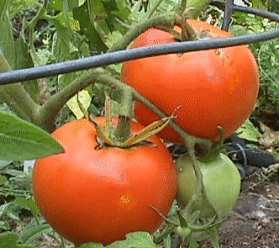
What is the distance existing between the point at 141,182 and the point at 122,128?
4cm

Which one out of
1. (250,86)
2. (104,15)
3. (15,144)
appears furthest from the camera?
(104,15)

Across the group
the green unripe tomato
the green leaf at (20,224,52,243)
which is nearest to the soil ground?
the green leaf at (20,224,52,243)

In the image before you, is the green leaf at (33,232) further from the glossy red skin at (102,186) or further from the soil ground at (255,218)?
the soil ground at (255,218)

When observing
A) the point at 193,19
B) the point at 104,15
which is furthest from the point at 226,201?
the point at 104,15

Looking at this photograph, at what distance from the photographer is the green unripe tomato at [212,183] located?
62cm

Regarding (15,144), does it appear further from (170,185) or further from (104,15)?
(104,15)

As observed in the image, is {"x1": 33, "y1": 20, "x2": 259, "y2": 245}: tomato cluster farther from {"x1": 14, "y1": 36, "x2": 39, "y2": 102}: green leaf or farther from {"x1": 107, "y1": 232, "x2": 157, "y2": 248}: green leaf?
{"x1": 14, "y1": 36, "x2": 39, "y2": 102}: green leaf

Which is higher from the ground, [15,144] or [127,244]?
[15,144]

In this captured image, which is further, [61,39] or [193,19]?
[61,39]

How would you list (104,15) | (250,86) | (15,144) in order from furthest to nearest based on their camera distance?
(104,15) < (250,86) < (15,144)

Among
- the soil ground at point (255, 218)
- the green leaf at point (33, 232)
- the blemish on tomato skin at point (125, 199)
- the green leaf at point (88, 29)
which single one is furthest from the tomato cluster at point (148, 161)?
the soil ground at point (255, 218)

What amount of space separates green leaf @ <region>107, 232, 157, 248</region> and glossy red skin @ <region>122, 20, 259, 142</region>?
0.07 metres

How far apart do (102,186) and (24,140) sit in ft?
0.32

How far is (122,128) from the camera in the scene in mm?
618
